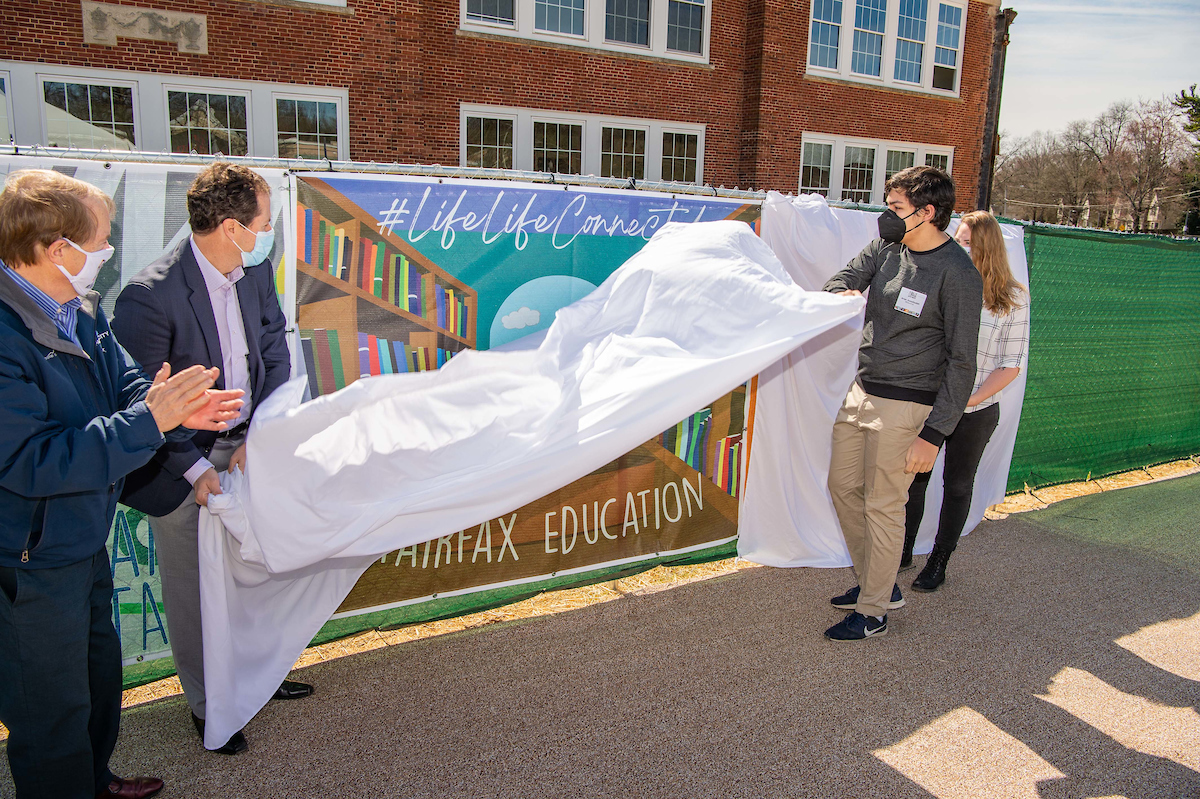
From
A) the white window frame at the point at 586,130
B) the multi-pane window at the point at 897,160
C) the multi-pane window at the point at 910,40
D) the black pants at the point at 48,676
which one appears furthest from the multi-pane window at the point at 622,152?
the black pants at the point at 48,676

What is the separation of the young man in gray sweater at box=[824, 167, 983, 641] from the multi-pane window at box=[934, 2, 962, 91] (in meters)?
19.8

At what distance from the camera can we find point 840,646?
12.8 feet

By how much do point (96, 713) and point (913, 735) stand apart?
10.0 ft

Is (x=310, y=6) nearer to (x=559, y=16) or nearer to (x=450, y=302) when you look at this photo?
(x=559, y=16)

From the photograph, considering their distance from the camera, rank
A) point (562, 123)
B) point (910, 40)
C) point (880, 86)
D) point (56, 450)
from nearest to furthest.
→ point (56, 450)
point (562, 123)
point (880, 86)
point (910, 40)

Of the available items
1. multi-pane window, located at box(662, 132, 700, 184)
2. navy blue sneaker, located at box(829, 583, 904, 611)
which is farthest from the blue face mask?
multi-pane window, located at box(662, 132, 700, 184)

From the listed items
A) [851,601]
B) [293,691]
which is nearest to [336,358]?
[293,691]

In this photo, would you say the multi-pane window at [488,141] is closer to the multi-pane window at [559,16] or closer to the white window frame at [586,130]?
the white window frame at [586,130]

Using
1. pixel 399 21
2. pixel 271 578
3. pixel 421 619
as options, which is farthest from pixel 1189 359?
pixel 399 21

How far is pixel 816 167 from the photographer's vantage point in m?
18.9

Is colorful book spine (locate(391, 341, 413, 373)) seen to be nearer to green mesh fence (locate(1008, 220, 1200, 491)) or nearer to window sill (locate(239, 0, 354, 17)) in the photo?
green mesh fence (locate(1008, 220, 1200, 491))

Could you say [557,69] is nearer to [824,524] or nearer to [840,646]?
[824,524]

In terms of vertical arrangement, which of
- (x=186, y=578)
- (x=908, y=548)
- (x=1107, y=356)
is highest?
(x=1107, y=356)

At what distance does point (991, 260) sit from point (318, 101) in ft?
40.7
